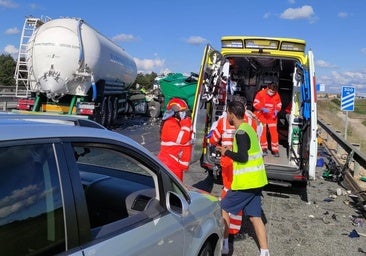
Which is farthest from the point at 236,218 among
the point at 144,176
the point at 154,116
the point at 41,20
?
the point at 154,116

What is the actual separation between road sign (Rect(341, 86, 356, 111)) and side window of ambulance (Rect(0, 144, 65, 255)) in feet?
53.4

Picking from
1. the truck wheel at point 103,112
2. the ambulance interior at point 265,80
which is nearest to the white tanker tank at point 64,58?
the truck wheel at point 103,112

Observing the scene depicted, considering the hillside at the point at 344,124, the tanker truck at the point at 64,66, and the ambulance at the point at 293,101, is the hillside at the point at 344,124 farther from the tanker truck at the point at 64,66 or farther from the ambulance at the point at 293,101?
the tanker truck at the point at 64,66

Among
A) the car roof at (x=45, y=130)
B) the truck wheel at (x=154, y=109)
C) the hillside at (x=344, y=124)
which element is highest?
the car roof at (x=45, y=130)

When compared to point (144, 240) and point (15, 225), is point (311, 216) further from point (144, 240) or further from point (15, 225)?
point (15, 225)

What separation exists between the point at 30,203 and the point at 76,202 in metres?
0.24

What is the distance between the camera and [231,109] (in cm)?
531

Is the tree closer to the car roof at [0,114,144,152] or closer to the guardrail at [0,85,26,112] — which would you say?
the guardrail at [0,85,26,112]

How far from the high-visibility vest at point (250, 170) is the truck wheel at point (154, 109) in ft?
63.6

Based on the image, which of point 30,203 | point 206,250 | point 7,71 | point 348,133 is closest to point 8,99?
point 348,133

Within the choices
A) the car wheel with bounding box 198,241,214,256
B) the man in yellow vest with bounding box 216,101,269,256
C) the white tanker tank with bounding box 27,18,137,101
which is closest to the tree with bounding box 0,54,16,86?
the white tanker tank with bounding box 27,18,137,101

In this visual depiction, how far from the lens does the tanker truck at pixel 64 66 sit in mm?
15188

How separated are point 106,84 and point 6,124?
16120 mm

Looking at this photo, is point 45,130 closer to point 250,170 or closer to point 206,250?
point 206,250
